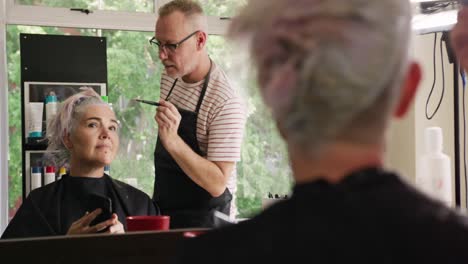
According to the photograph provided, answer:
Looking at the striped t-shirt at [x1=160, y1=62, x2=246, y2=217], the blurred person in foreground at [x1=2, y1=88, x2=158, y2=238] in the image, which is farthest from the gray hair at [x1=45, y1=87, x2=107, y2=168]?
the striped t-shirt at [x1=160, y1=62, x2=246, y2=217]

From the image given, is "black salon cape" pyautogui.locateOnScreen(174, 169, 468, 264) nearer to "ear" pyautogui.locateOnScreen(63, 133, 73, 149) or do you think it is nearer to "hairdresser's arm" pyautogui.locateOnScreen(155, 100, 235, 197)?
"hairdresser's arm" pyautogui.locateOnScreen(155, 100, 235, 197)

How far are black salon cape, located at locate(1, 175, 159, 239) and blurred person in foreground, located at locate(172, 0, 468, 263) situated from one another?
1.48m

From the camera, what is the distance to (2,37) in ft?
10.1

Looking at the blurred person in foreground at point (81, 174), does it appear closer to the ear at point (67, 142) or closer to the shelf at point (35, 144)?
the ear at point (67, 142)

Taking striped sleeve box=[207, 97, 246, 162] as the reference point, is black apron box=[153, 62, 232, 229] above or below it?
below

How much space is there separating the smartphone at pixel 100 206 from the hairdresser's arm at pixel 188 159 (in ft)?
0.86

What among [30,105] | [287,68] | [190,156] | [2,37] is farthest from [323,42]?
[2,37]

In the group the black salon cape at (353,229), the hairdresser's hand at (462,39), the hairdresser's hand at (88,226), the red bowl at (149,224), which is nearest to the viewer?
the black salon cape at (353,229)

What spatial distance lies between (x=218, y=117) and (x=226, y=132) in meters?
0.06

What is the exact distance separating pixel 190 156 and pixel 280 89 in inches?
57.3

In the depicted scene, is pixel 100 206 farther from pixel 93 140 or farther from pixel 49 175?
pixel 49 175

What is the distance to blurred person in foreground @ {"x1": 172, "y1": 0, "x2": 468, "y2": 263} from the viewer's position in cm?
62

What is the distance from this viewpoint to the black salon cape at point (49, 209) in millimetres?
2051

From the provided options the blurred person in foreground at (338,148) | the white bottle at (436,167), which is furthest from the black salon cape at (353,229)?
the white bottle at (436,167)
